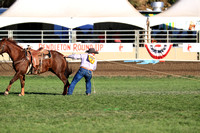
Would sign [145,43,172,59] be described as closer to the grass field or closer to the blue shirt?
the grass field

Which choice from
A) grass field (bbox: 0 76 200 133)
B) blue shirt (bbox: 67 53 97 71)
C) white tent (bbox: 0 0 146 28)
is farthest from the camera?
white tent (bbox: 0 0 146 28)

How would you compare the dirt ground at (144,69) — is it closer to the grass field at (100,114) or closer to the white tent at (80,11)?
the white tent at (80,11)

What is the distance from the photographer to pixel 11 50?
15109 mm

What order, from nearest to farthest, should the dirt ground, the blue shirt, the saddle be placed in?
the blue shirt
the saddle
the dirt ground

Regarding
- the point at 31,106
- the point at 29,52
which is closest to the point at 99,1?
the point at 29,52

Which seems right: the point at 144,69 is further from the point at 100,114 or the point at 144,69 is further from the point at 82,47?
the point at 100,114

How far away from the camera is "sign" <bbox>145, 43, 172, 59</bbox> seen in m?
27.7

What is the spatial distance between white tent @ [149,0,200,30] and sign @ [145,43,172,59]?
8.54ft

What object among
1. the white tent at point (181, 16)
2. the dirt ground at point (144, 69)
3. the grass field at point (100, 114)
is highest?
the white tent at point (181, 16)

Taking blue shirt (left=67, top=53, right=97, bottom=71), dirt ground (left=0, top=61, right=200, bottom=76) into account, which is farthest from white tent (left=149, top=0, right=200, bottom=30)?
blue shirt (left=67, top=53, right=97, bottom=71)

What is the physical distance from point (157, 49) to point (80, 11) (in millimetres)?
6141

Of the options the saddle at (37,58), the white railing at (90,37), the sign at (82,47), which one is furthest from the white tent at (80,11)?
the saddle at (37,58)

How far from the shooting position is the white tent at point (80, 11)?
29.6 meters

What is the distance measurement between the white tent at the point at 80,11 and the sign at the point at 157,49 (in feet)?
7.33
